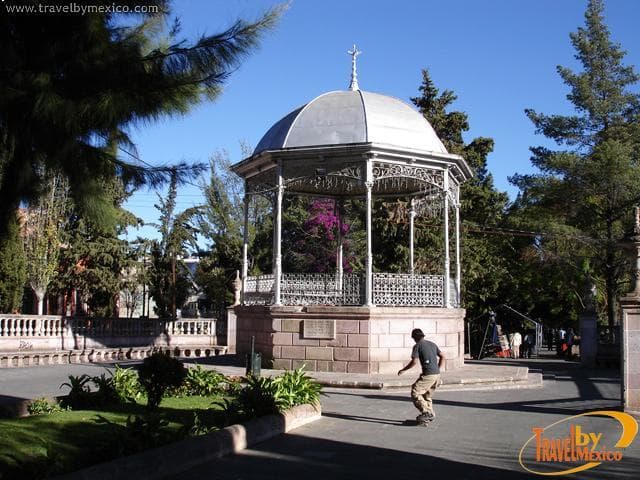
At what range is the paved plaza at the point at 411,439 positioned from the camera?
25.4 ft

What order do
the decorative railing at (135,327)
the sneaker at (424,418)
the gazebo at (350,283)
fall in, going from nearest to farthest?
the sneaker at (424,418)
the gazebo at (350,283)
the decorative railing at (135,327)

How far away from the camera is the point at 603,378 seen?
67.3ft

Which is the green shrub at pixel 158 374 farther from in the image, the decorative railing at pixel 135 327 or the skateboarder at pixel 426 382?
the decorative railing at pixel 135 327

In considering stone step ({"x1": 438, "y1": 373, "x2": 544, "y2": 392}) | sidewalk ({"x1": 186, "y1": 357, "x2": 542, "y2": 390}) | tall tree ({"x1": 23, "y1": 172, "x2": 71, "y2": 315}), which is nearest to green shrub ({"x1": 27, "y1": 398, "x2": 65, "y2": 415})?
sidewalk ({"x1": 186, "y1": 357, "x2": 542, "y2": 390})

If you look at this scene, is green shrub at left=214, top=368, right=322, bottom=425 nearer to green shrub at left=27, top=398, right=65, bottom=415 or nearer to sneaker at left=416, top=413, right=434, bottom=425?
sneaker at left=416, top=413, right=434, bottom=425

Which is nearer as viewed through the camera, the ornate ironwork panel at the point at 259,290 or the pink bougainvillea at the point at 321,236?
the ornate ironwork panel at the point at 259,290

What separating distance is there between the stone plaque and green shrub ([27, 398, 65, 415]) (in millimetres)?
7554

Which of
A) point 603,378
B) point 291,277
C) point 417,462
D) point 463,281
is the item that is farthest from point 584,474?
point 463,281

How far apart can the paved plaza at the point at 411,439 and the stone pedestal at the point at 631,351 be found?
786 millimetres

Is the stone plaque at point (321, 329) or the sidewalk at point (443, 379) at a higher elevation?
the stone plaque at point (321, 329)

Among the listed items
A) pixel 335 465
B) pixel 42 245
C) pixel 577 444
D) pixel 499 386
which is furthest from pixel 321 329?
pixel 42 245

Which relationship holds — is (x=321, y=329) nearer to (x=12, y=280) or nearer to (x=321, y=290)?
(x=321, y=290)

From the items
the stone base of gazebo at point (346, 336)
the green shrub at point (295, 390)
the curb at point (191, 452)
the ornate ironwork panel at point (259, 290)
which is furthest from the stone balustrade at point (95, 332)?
the curb at point (191, 452)

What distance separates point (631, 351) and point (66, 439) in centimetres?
910
